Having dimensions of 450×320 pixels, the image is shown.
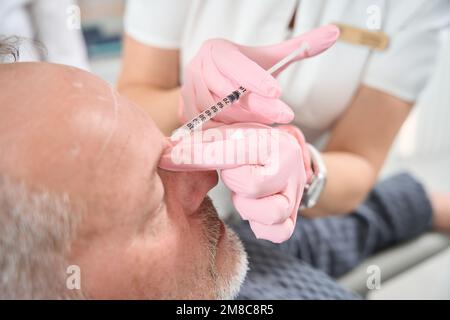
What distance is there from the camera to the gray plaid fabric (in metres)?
0.90

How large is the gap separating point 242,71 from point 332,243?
0.67 m

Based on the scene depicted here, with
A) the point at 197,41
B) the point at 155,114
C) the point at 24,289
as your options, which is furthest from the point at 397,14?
the point at 24,289

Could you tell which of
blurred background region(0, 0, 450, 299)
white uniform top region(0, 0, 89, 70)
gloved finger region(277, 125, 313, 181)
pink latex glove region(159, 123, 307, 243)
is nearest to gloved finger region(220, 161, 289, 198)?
pink latex glove region(159, 123, 307, 243)

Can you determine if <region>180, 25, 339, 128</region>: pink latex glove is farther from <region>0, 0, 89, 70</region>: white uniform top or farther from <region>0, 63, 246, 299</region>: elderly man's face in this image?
<region>0, 0, 89, 70</region>: white uniform top

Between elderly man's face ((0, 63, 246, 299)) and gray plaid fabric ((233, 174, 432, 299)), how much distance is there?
0.14 m

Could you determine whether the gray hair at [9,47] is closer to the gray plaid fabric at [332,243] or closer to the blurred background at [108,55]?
the blurred background at [108,55]

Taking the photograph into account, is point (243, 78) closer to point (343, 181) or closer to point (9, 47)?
point (9, 47)

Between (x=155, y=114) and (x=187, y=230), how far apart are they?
0.15 metres

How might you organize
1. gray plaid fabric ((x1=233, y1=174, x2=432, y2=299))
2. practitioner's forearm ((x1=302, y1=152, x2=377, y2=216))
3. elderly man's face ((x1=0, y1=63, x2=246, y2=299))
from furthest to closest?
practitioner's forearm ((x1=302, y1=152, x2=377, y2=216)) → gray plaid fabric ((x1=233, y1=174, x2=432, y2=299)) → elderly man's face ((x1=0, y1=63, x2=246, y2=299))

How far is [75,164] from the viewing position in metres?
0.54

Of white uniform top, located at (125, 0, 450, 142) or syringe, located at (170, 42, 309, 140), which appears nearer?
syringe, located at (170, 42, 309, 140)

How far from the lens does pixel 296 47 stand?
69cm

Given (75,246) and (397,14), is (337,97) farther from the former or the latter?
(75,246)

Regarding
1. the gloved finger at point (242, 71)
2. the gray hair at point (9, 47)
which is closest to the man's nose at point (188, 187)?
the gloved finger at point (242, 71)
